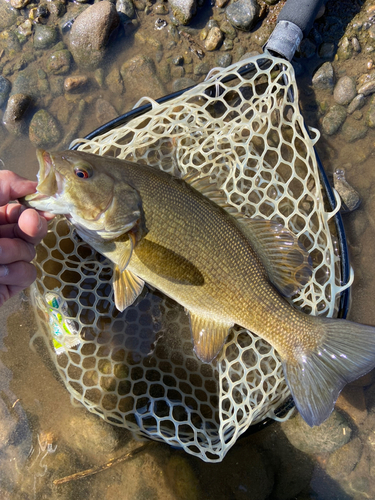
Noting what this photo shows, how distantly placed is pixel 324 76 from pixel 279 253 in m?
2.67

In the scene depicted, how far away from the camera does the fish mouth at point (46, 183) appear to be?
2.49 meters

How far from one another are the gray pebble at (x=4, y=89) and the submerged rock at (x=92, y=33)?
0.88 m

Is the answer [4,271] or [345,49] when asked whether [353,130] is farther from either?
[4,271]

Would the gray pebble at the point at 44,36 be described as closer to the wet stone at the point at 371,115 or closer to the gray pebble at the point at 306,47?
the gray pebble at the point at 306,47

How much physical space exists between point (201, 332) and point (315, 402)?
1.09 meters

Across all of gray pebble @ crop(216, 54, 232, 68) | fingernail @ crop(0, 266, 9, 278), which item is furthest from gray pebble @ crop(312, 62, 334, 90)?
fingernail @ crop(0, 266, 9, 278)

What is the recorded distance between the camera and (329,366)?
292 cm

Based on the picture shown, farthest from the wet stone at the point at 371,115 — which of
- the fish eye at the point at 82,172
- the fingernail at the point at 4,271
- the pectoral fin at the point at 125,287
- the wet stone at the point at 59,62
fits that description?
the fingernail at the point at 4,271

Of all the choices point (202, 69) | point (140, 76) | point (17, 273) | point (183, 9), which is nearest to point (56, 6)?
point (140, 76)

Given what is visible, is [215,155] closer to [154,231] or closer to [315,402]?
[154,231]

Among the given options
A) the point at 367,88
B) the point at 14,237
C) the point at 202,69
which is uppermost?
the point at 367,88

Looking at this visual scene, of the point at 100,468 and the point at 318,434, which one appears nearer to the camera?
the point at 100,468

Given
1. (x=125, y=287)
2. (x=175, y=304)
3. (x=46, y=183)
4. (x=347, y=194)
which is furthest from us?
(x=347, y=194)

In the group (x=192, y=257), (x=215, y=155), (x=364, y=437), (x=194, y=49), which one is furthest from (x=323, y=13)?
(x=364, y=437)
